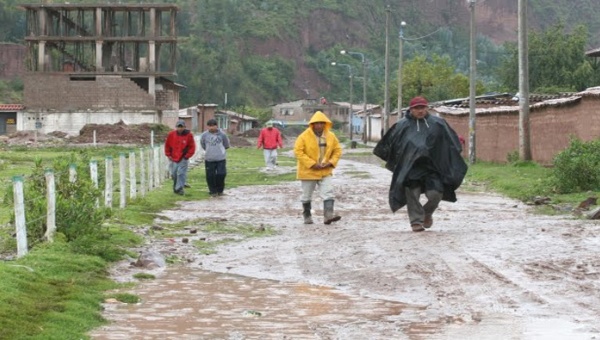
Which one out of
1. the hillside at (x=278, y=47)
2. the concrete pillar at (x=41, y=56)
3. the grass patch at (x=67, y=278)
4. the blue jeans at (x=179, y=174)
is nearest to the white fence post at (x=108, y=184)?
the grass patch at (x=67, y=278)

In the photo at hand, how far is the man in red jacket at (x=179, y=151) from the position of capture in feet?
83.0

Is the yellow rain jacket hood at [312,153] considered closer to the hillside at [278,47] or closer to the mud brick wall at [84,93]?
the mud brick wall at [84,93]

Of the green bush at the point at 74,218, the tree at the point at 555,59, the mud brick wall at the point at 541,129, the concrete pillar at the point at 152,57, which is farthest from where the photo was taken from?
the tree at the point at 555,59

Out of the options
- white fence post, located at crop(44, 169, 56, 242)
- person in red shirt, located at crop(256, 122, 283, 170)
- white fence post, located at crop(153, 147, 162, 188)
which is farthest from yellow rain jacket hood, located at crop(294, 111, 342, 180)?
person in red shirt, located at crop(256, 122, 283, 170)

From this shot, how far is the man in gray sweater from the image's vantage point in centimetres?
2536

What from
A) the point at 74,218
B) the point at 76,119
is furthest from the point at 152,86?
the point at 74,218

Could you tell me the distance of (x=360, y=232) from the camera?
16.2 meters

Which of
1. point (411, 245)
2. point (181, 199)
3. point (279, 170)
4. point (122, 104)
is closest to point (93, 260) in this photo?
point (411, 245)

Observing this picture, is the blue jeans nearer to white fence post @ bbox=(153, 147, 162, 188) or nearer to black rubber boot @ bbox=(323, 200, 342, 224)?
white fence post @ bbox=(153, 147, 162, 188)

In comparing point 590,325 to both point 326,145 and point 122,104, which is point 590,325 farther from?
point 122,104

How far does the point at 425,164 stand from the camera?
1597 cm

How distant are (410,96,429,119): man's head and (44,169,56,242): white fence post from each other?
16.4ft

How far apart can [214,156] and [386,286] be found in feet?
47.5

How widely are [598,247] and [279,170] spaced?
26.5 m
